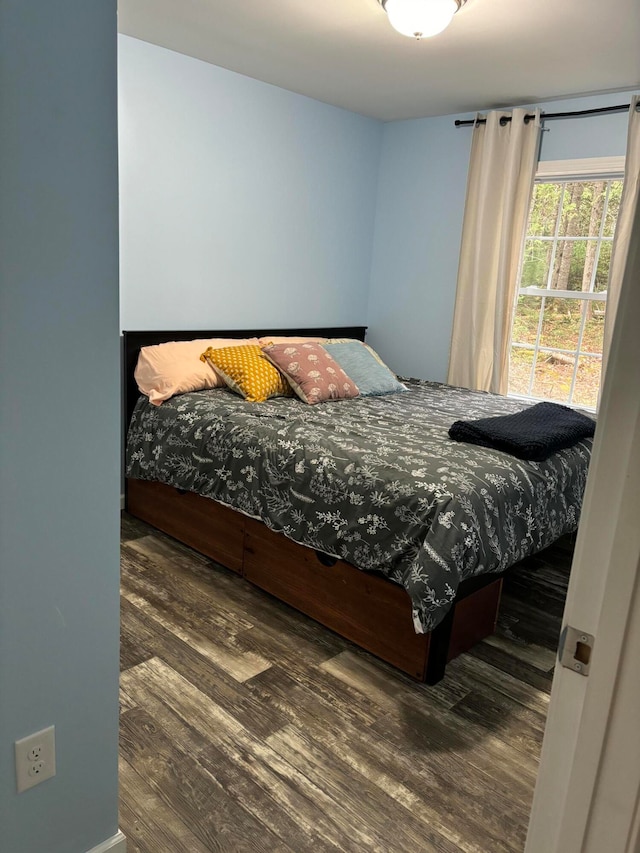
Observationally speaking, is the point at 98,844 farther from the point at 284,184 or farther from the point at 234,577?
the point at 284,184

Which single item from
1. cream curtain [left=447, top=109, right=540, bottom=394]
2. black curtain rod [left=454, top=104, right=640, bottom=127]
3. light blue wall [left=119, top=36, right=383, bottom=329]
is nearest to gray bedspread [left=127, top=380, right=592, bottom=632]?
light blue wall [left=119, top=36, right=383, bottom=329]

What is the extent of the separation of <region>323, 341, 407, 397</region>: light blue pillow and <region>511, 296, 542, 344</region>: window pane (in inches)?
37.9

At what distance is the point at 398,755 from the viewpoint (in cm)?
188

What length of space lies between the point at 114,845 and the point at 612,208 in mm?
3919

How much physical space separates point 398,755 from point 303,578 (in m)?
0.83

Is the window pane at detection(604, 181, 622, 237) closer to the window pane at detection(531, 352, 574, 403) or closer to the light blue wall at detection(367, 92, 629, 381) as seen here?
the window pane at detection(531, 352, 574, 403)

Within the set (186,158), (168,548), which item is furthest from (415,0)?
(168,548)

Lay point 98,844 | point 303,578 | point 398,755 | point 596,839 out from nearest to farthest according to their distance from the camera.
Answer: point 596,839
point 98,844
point 398,755
point 303,578

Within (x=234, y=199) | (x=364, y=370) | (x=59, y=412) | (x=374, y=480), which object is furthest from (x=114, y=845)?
(x=234, y=199)

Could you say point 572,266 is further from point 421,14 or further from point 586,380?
point 421,14

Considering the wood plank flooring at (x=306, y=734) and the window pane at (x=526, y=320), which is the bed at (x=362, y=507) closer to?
the wood plank flooring at (x=306, y=734)

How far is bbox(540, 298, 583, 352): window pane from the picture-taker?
412cm

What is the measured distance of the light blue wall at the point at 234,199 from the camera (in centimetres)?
336

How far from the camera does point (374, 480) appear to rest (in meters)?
2.30
